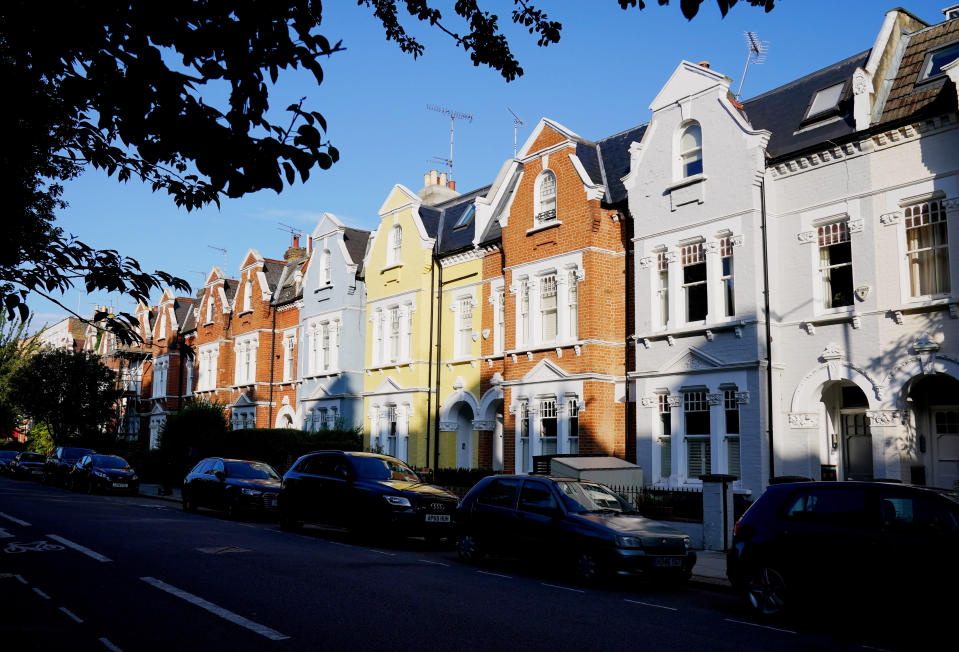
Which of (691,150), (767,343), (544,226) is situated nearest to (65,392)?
(544,226)

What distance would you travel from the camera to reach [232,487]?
21812 mm

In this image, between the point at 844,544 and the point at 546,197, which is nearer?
the point at 844,544

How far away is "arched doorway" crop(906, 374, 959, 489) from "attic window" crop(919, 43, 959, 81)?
20.9 ft

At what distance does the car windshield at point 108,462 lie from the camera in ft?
105

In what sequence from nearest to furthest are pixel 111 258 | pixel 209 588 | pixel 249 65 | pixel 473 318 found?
1. pixel 249 65
2. pixel 111 258
3. pixel 209 588
4. pixel 473 318

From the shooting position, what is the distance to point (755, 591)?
10.0m

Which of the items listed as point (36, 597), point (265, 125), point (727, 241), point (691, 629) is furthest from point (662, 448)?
point (265, 125)

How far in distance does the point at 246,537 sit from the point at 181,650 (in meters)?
9.76

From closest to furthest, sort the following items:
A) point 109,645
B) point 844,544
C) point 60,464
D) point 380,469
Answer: point 109,645 → point 844,544 → point 380,469 → point 60,464

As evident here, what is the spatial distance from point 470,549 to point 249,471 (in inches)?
429

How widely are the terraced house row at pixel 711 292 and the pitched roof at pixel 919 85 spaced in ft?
0.20

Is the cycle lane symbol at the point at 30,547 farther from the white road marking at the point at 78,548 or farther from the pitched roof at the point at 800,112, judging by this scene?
the pitched roof at the point at 800,112

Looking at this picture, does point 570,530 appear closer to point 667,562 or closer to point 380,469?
point 667,562

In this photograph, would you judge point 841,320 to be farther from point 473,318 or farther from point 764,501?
point 473,318
